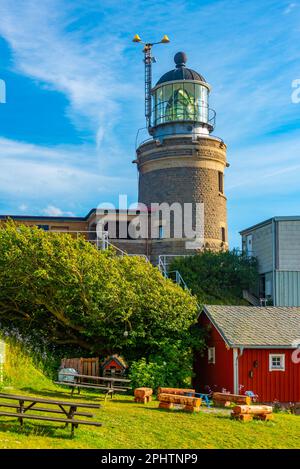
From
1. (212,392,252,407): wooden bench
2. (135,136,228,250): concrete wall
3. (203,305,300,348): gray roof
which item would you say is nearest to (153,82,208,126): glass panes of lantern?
(135,136,228,250): concrete wall

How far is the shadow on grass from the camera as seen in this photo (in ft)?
44.7

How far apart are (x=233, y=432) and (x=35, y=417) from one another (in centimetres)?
544

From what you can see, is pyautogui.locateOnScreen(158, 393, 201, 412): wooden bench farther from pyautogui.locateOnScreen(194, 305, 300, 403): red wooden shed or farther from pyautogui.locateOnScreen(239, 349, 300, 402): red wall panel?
pyautogui.locateOnScreen(239, 349, 300, 402): red wall panel

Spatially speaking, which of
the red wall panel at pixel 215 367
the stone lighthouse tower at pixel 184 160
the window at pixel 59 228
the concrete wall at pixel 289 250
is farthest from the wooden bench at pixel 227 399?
the window at pixel 59 228

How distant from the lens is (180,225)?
4209 centimetres

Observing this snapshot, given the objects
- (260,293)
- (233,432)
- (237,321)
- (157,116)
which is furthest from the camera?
(157,116)

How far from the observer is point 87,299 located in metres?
25.8

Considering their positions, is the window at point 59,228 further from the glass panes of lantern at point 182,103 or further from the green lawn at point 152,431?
Answer: the green lawn at point 152,431

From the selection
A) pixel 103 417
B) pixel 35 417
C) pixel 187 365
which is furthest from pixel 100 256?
pixel 35 417

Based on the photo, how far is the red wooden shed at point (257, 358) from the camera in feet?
78.3

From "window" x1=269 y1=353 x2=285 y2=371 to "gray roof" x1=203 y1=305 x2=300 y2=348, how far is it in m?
0.48

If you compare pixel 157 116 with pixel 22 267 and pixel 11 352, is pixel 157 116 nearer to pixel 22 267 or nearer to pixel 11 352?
pixel 22 267

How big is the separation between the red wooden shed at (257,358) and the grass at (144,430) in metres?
3.23

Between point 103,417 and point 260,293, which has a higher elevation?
point 260,293
